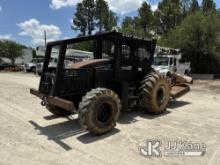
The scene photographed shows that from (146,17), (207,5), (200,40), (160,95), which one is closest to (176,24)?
(146,17)

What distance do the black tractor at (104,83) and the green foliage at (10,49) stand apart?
156 feet

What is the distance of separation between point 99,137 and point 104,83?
5.92 feet

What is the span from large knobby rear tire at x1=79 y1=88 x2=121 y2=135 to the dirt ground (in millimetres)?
222

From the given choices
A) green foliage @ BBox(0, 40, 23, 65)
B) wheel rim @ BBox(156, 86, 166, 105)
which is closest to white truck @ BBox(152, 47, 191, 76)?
wheel rim @ BBox(156, 86, 166, 105)

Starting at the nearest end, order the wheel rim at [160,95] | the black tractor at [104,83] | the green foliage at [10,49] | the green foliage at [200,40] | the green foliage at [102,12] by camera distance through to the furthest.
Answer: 1. the black tractor at [104,83]
2. the wheel rim at [160,95]
3. the green foliage at [200,40]
4. the green foliage at [102,12]
5. the green foliage at [10,49]

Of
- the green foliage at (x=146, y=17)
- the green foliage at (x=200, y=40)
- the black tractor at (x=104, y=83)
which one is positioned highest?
the green foliage at (x=146, y=17)

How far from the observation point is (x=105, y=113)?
19.2 feet

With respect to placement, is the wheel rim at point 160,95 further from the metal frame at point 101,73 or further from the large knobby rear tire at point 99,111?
the large knobby rear tire at point 99,111

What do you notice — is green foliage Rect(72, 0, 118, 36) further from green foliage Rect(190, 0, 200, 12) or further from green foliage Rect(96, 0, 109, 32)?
green foliage Rect(190, 0, 200, 12)

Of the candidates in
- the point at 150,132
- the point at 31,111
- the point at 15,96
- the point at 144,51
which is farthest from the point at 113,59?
the point at 15,96

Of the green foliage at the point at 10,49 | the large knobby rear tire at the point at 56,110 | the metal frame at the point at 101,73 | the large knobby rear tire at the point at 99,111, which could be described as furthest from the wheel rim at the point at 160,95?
the green foliage at the point at 10,49

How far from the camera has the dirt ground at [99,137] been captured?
4.29 m

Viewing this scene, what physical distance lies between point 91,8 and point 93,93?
4095 centimetres

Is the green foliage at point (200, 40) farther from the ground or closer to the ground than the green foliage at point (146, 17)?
closer to the ground
